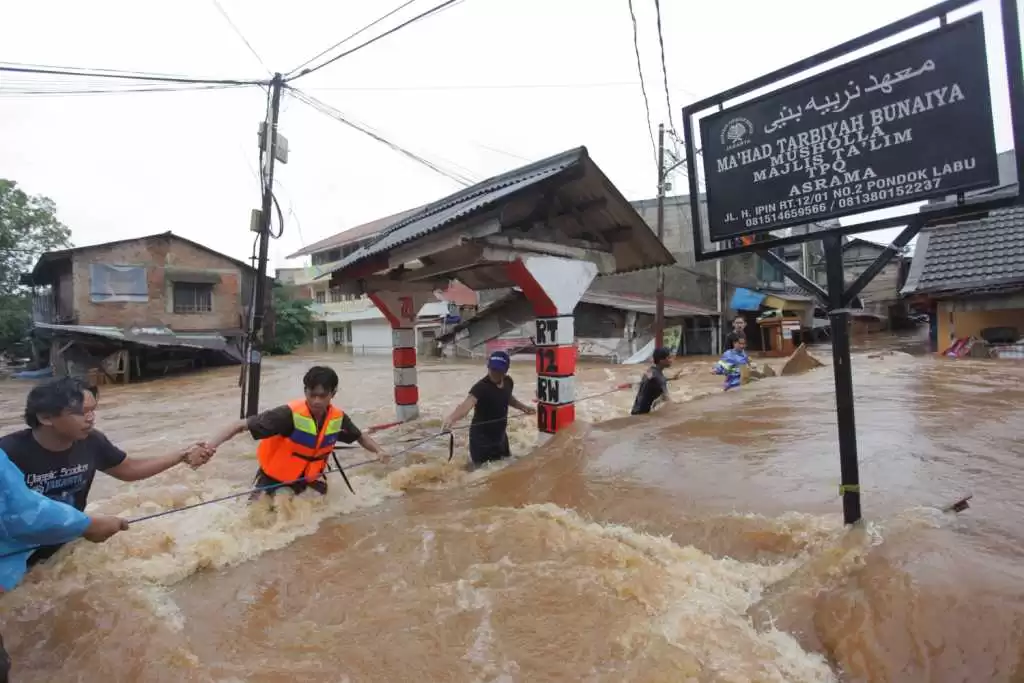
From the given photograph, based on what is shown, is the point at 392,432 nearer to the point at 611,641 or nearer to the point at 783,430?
the point at 783,430

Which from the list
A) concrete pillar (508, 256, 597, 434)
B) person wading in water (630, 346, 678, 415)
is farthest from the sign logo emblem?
person wading in water (630, 346, 678, 415)

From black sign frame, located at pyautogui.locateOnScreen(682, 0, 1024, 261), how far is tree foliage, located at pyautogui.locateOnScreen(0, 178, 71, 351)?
35.2m

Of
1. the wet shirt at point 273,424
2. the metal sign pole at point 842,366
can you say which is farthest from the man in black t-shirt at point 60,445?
the metal sign pole at point 842,366

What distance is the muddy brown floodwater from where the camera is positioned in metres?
2.68

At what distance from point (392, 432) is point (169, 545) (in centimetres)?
553

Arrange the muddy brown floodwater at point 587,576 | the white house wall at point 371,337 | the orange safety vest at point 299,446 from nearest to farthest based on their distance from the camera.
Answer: the muddy brown floodwater at point 587,576
the orange safety vest at point 299,446
the white house wall at point 371,337

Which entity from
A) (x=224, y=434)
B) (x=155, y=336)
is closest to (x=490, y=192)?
(x=224, y=434)

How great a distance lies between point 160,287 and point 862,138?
31088 mm

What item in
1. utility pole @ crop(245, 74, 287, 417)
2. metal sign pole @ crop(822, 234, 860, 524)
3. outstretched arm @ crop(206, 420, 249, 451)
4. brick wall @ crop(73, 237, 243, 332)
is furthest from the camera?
brick wall @ crop(73, 237, 243, 332)

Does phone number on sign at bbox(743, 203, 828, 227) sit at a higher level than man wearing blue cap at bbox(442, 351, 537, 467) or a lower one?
higher

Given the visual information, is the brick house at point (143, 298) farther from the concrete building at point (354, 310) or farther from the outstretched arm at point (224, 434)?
the outstretched arm at point (224, 434)

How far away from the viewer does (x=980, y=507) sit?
3.71m

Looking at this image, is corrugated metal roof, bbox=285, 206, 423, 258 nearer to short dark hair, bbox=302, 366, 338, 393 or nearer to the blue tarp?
the blue tarp

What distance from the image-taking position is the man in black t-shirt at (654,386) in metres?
7.62
